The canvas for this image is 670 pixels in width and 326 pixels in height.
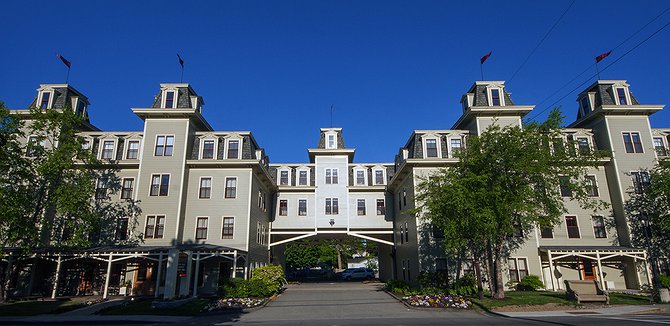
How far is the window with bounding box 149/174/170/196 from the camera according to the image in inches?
1051

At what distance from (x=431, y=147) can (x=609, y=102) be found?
14.1 m

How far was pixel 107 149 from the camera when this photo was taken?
93.0ft

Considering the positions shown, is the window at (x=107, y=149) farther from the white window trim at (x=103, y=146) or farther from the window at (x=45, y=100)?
the window at (x=45, y=100)

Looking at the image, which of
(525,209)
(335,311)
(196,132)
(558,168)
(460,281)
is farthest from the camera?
(196,132)

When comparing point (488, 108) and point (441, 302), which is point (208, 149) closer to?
point (441, 302)

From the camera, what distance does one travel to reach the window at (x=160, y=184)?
26688mm

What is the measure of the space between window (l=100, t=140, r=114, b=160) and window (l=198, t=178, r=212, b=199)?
23.3ft

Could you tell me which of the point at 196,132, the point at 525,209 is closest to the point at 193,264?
the point at 196,132

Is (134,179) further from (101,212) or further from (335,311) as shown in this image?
(335,311)

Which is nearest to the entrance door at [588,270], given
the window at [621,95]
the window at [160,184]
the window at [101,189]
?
the window at [621,95]

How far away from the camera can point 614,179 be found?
2781 cm

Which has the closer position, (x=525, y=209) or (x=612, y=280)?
(x=525, y=209)

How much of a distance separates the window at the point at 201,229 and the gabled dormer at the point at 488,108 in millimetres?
21097

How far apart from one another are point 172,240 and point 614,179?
3191 cm
